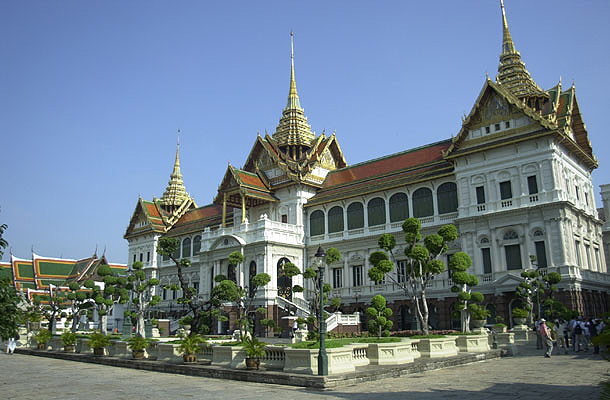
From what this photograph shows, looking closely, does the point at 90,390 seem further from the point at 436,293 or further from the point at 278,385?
the point at 436,293

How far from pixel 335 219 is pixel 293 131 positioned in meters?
11.3

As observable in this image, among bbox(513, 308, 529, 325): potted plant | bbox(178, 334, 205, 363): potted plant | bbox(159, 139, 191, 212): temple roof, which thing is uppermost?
bbox(159, 139, 191, 212): temple roof

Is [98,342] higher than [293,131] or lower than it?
lower

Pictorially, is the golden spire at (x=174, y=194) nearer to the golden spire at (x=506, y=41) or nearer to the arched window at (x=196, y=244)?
the arched window at (x=196, y=244)

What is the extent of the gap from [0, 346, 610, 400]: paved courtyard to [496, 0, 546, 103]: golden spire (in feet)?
67.1

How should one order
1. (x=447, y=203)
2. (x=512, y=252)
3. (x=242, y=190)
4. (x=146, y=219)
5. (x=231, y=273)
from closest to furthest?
(x=512, y=252)
(x=447, y=203)
(x=231, y=273)
(x=242, y=190)
(x=146, y=219)

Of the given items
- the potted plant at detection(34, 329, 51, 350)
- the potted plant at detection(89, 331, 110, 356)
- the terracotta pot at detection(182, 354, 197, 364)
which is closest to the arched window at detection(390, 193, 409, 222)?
the potted plant at detection(89, 331, 110, 356)

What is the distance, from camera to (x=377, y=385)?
46.4ft

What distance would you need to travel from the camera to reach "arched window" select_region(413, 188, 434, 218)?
1435 inches

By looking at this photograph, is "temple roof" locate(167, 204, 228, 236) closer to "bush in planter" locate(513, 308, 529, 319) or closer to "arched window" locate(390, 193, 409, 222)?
"arched window" locate(390, 193, 409, 222)

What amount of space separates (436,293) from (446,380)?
65.5 ft

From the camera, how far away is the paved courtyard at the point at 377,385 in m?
12.3

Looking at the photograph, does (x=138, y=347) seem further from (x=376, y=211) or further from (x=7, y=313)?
(x=376, y=211)

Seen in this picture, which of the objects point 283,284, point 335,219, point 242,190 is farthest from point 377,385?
point 242,190
